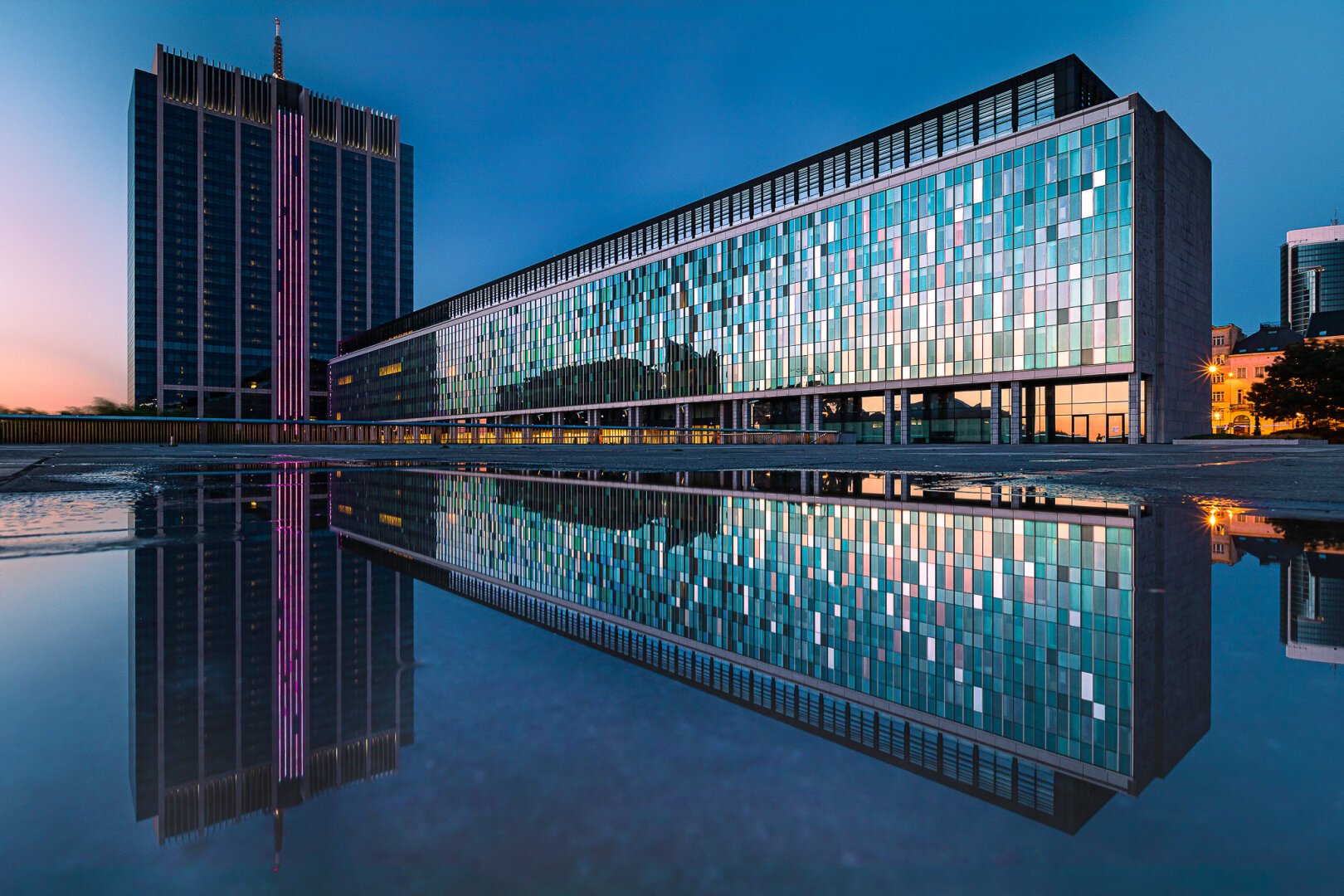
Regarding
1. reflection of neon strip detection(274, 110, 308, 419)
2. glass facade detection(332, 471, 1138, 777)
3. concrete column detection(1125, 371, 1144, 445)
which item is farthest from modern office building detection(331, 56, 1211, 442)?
reflection of neon strip detection(274, 110, 308, 419)

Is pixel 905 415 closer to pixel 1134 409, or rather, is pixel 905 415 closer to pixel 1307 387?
pixel 1134 409

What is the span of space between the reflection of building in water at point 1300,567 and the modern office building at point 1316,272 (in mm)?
226782

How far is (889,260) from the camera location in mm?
51438

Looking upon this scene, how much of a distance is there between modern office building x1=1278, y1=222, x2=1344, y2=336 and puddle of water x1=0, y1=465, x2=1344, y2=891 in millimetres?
230451

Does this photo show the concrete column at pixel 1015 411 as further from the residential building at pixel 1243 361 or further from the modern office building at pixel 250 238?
the modern office building at pixel 250 238

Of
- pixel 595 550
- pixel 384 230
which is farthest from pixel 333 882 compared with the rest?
pixel 384 230

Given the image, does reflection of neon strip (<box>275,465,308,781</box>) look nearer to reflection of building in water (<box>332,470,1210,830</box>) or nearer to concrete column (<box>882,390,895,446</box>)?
reflection of building in water (<box>332,470,1210,830</box>)

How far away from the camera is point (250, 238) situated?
134 meters

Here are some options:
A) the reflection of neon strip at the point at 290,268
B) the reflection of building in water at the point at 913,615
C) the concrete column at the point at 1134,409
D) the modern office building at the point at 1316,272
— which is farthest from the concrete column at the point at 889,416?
the modern office building at the point at 1316,272

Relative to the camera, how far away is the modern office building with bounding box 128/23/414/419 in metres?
126

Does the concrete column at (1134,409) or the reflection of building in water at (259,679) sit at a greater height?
the concrete column at (1134,409)

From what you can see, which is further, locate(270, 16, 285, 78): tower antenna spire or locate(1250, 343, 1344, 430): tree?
locate(270, 16, 285, 78): tower antenna spire

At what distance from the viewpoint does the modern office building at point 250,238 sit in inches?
4973

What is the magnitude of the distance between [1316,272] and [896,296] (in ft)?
662
